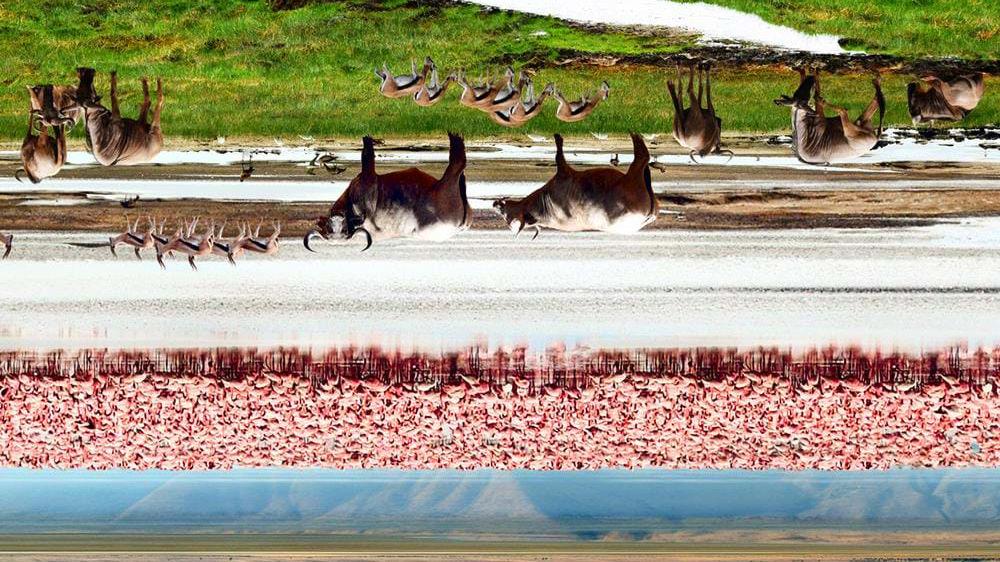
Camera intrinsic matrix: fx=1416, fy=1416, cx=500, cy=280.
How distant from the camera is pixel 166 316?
287 inches

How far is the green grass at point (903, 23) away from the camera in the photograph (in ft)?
24.1

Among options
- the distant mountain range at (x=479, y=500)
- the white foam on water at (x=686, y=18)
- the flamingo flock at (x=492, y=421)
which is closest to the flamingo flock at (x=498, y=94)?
the white foam on water at (x=686, y=18)

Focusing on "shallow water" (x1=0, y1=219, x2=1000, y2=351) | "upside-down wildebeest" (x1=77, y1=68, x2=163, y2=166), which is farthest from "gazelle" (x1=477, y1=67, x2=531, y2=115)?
"upside-down wildebeest" (x1=77, y1=68, x2=163, y2=166)

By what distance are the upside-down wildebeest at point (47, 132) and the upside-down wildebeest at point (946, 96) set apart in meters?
4.27

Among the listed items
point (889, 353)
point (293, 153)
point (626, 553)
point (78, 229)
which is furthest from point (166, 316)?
point (889, 353)

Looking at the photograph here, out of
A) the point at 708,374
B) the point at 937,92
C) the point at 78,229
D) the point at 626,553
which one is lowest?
the point at 626,553

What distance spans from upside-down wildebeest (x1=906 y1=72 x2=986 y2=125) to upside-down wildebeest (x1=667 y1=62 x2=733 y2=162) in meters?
1.00

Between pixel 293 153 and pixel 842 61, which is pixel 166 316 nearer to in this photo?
pixel 293 153

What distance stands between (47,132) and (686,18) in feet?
11.1

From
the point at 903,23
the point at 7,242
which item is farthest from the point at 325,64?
the point at 903,23

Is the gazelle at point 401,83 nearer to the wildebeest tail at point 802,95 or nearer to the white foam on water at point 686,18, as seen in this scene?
the white foam on water at point 686,18

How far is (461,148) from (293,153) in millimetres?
871

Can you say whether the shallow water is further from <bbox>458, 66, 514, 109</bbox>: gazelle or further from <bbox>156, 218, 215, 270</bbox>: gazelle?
<bbox>458, 66, 514, 109</bbox>: gazelle

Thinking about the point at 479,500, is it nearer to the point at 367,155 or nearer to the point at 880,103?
the point at 367,155
